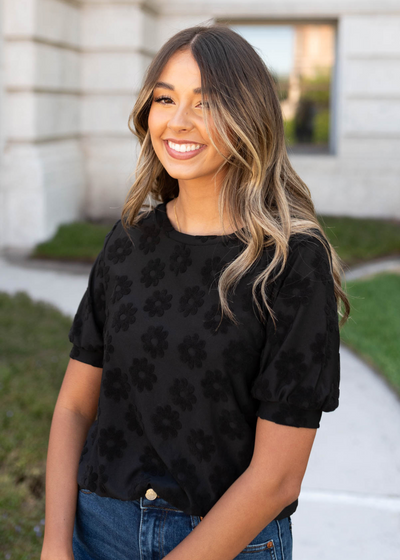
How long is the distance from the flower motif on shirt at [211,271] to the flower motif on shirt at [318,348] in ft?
0.91

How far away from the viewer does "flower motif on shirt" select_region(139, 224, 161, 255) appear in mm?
1610

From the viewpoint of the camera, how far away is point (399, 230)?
8664mm

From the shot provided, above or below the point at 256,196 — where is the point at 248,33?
above

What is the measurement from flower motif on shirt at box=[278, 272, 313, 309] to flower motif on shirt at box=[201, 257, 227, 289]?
0.18 metres

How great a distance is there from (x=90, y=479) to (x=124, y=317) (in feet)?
1.33

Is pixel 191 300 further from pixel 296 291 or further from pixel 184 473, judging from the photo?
pixel 184 473

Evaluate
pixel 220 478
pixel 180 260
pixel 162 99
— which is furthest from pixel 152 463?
pixel 162 99

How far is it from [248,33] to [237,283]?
10.1m

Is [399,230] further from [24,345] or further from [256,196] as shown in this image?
[256,196]

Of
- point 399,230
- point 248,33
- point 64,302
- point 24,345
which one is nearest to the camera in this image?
point 24,345

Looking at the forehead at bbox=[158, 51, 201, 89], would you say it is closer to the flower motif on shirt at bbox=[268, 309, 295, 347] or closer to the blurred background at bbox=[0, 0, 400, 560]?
the flower motif on shirt at bbox=[268, 309, 295, 347]

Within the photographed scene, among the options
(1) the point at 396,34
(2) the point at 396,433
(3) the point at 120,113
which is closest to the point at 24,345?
(2) the point at 396,433

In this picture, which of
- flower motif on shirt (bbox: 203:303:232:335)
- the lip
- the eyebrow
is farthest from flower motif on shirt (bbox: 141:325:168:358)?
the eyebrow

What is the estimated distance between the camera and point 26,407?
3.80m
